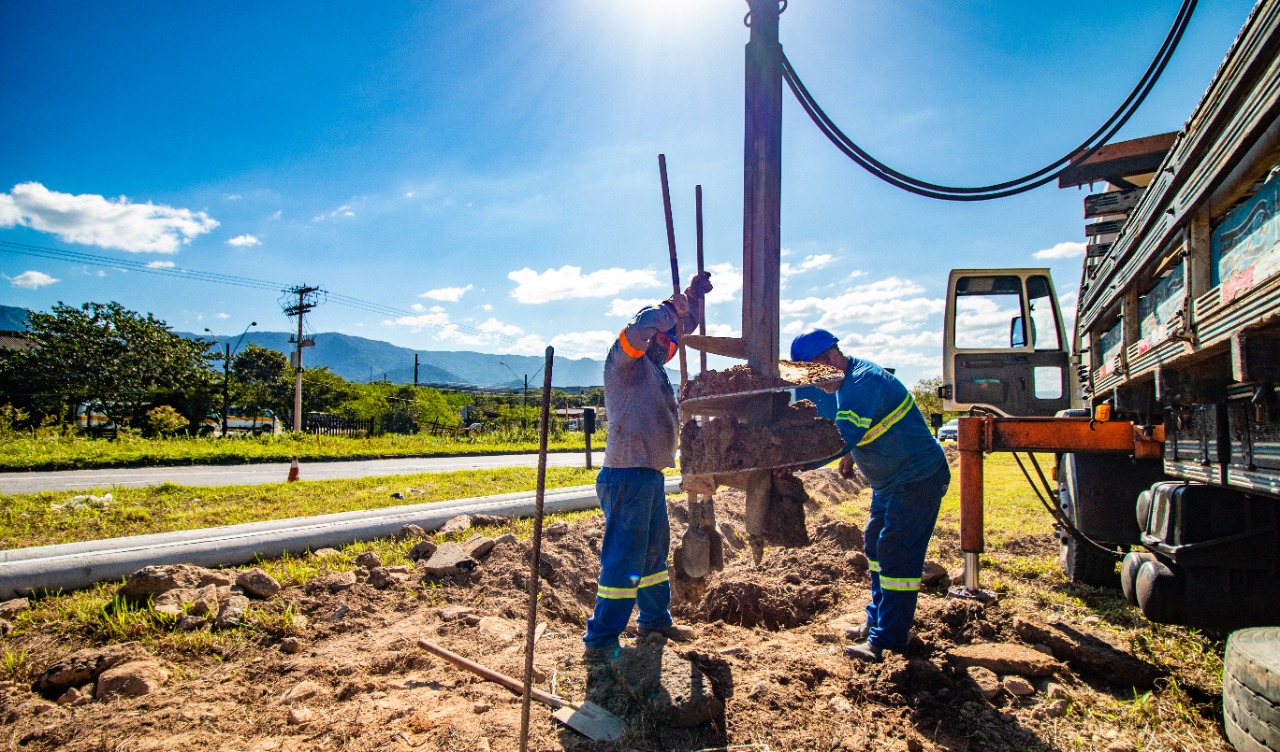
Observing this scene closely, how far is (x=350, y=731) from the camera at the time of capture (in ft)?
9.50

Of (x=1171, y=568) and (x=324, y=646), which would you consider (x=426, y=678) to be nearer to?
(x=324, y=646)

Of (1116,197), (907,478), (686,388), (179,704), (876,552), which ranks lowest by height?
(179,704)

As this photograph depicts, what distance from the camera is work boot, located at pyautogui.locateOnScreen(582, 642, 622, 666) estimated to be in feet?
11.5

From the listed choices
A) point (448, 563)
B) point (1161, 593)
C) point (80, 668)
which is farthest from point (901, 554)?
point (80, 668)

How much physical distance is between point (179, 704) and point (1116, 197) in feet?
21.0

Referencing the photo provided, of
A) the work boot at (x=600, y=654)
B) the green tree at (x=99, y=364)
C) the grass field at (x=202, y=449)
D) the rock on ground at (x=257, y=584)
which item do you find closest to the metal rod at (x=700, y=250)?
the work boot at (x=600, y=654)

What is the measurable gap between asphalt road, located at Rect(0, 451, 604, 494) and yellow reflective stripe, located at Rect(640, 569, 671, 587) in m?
9.16

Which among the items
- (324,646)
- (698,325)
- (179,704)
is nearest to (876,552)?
(698,325)

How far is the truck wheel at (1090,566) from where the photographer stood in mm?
5062

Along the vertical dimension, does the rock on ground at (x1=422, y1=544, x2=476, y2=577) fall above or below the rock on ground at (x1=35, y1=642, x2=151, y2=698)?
above

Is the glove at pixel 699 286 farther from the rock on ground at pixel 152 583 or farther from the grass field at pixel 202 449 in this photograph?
the grass field at pixel 202 449

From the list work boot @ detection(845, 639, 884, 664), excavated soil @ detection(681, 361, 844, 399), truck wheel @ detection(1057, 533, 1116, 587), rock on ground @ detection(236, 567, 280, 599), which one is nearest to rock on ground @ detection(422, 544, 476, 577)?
rock on ground @ detection(236, 567, 280, 599)

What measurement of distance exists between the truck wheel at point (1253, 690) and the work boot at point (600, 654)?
256 centimetres

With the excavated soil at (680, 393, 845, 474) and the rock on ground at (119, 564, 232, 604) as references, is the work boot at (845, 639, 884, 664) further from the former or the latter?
the rock on ground at (119, 564, 232, 604)
